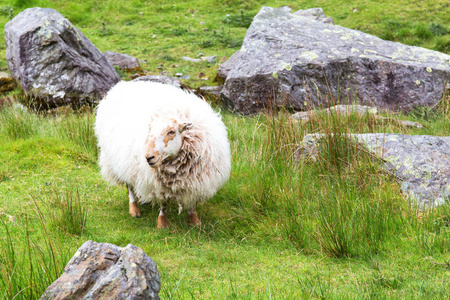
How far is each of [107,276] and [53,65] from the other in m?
8.44

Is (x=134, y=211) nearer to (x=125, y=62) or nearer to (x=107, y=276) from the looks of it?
(x=107, y=276)

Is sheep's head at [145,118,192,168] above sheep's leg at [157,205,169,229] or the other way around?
above

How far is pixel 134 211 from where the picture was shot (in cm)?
530

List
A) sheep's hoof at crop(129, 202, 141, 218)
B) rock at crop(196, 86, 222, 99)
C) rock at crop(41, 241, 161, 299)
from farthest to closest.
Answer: rock at crop(196, 86, 222, 99)
sheep's hoof at crop(129, 202, 141, 218)
rock at crop(41, 241, 161, 299)

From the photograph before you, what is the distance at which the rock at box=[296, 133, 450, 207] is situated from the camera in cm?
459

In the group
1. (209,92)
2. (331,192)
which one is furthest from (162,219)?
(209,92)

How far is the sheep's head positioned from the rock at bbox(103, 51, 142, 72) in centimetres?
774

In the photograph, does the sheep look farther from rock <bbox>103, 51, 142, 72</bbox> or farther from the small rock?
the small rock

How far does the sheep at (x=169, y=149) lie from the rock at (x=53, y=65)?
5171 millimetres

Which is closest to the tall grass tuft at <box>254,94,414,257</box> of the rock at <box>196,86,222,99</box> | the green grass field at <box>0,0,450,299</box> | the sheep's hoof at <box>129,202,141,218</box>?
the green grass field at <box>0,0,450,299</box>

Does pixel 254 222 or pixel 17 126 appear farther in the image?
pixel 17 126

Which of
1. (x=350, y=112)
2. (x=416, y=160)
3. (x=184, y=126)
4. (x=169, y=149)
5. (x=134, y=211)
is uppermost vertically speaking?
(x=184, y=126)

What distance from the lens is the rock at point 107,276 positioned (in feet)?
7.97

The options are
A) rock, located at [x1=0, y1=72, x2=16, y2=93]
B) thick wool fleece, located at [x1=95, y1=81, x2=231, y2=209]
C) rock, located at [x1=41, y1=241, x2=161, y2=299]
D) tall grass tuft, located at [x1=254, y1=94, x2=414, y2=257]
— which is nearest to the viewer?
rock, located at [x1=41, y1=241, x2=161, y2=299]
